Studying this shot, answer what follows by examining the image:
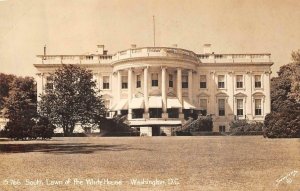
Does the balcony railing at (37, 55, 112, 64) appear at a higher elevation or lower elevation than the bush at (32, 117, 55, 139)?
higher

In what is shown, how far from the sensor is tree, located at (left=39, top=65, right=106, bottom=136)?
89.1 feet

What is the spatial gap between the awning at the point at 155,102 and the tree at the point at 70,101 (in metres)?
5.94

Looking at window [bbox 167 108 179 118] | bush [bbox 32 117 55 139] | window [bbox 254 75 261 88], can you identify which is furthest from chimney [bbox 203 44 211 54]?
bush [bbox 32 117 55 139]

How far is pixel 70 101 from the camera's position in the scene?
27.3m

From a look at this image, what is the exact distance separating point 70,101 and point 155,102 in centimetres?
833

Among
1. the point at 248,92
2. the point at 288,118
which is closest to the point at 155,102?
the point at 248,92

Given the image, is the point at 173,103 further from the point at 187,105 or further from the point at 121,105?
the point at 121,105

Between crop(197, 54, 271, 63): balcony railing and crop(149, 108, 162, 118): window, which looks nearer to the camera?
crop(149, 108, 162, 118): window

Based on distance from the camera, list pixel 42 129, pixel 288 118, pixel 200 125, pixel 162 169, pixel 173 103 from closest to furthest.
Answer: pixel 162 169 < pixel 288 118 < pixel 42 129 < pixel 200 125 < pixel 173 103

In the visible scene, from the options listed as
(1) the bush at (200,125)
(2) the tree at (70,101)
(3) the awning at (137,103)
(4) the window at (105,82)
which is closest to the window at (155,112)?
(3) the awning at (137,103)

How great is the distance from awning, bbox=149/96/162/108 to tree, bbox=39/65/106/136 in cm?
594

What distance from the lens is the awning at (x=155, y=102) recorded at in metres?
33.4

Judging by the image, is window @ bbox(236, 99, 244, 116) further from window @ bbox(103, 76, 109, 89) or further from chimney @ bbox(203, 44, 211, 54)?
window @ bbox(103, 76, 109, 89)

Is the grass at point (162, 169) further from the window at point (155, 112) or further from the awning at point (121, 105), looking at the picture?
the awning at point (121, 105)
